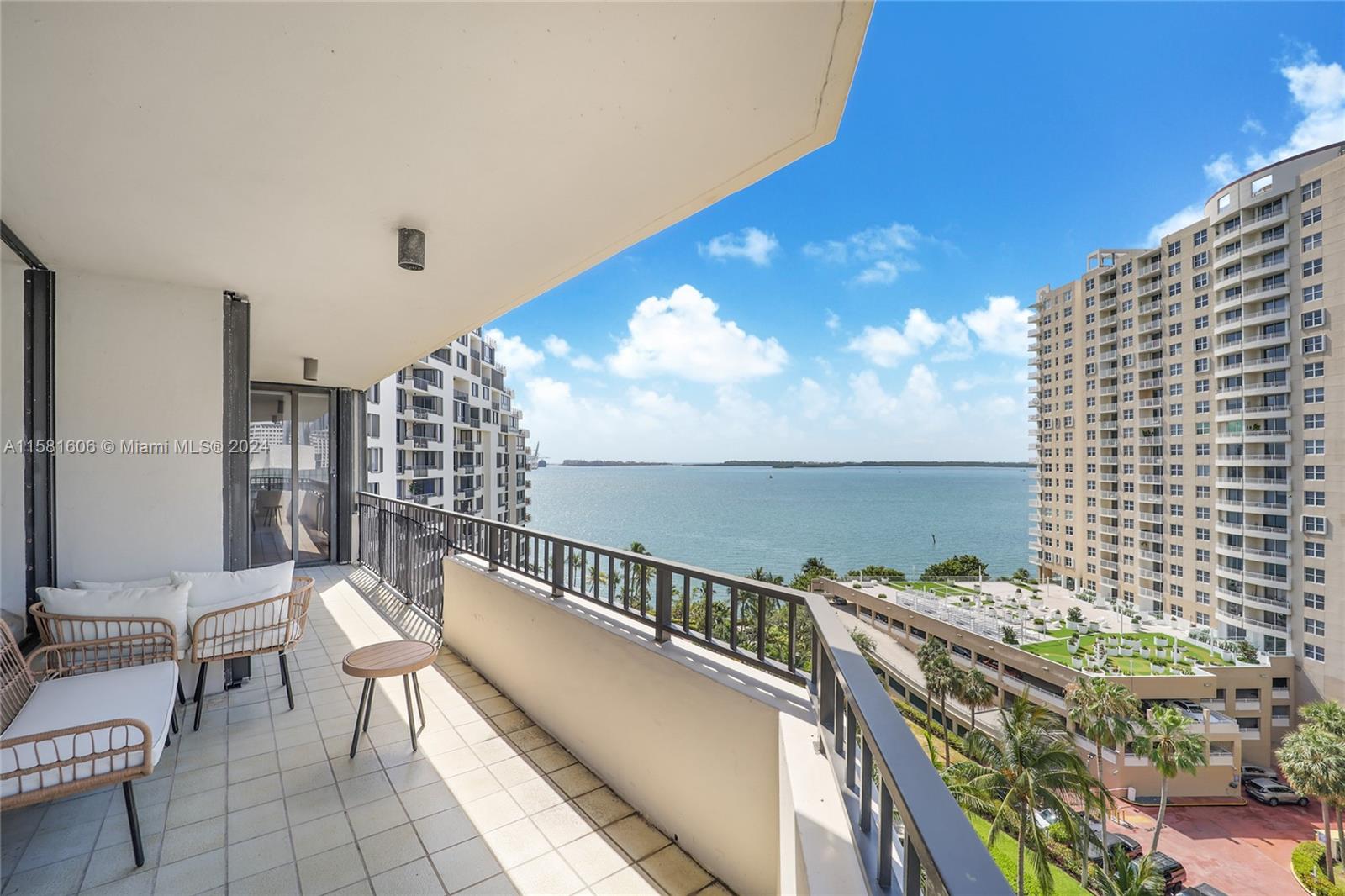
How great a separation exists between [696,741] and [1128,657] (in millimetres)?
29576

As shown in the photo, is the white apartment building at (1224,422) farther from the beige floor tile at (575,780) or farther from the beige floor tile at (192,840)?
the beige floor tile at (192,840)

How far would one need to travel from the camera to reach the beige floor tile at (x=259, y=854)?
1.90 metres

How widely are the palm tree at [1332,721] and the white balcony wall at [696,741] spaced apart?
24.2 meters

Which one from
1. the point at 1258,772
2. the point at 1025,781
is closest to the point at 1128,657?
the point at 1258,772

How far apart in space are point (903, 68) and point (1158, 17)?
689 inches

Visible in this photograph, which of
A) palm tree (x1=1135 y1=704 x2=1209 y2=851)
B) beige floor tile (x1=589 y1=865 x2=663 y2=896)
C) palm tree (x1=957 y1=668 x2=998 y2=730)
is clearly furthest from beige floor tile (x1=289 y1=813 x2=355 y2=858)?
palm tree (x1=957 y1=668 x2=998 y2=730)

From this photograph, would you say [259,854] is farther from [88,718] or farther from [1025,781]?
[1025,781]

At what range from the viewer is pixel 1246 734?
20.1 m

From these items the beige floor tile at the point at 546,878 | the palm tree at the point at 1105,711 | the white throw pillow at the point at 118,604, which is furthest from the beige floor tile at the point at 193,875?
the palm tree at the point at 1105,711

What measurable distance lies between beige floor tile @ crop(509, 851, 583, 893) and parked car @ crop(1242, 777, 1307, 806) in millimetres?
29245

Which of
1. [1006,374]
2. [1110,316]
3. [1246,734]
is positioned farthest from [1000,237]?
[1246,734]

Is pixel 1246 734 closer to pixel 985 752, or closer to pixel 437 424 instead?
pixel 985 752

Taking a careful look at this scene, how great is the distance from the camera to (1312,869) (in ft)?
50.2

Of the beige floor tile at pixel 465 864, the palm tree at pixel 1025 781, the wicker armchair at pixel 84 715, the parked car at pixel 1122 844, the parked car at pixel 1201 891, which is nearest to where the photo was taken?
the wicker armchair at pixel 84 715
